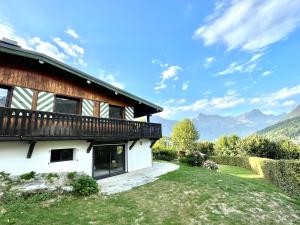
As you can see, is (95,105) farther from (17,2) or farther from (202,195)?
(202,195)

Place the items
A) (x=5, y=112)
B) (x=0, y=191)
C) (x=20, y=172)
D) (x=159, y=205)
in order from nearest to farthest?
(x=0, y=191)
(x=159, y=205)
(x=5, y=112)
(x=20, y=172)

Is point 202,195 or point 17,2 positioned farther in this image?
point 17,2

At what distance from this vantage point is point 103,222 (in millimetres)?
6875

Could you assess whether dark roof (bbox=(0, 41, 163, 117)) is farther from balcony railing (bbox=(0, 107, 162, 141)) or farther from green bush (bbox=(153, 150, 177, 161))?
green bush (bbox=(153, 150, 177, 161))

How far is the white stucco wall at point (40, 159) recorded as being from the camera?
988 cm

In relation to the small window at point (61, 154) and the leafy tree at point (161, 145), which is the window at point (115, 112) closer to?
the small window at point (61, 154)

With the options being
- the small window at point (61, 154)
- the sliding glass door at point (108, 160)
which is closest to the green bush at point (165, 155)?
the sliding glass door at point (108, 160)

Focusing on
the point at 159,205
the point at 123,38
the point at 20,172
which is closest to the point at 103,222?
the point at 159,205

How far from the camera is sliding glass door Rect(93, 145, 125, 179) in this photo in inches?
559

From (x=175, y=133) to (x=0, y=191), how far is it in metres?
50.9

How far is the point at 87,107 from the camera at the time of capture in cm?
1447

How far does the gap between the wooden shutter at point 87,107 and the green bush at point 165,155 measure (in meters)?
15.6

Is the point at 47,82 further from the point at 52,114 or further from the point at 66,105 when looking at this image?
the point at 52,114

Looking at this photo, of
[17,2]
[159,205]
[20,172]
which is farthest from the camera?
[17,2]
